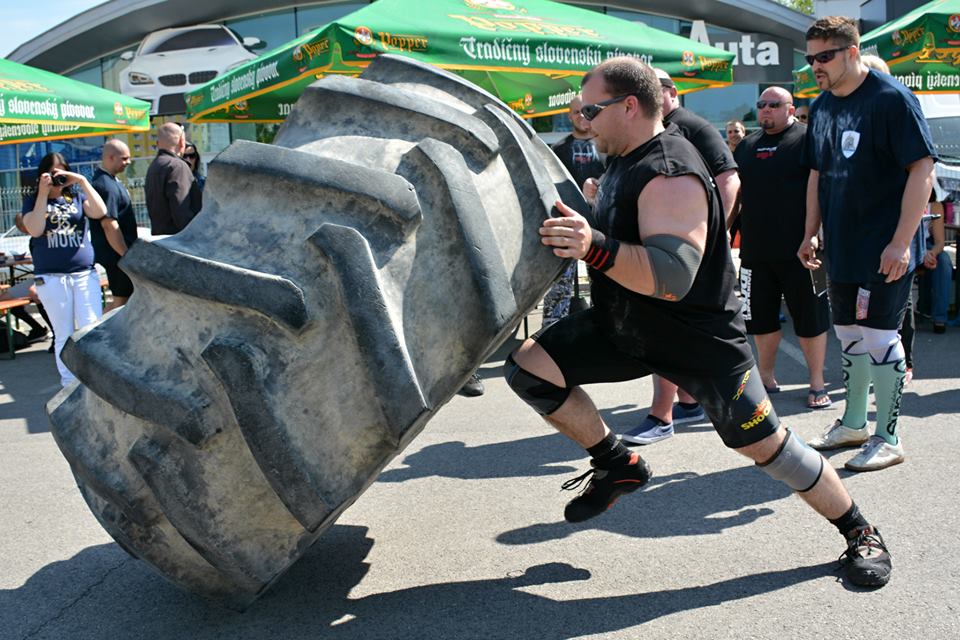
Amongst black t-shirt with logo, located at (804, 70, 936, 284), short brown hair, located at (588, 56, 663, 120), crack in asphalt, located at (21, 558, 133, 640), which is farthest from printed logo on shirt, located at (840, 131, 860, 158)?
crack in asphalt, located at (21, 558, 133, 640)

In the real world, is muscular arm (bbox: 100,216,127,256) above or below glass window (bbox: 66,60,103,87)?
below

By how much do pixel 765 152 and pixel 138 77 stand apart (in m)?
21.8

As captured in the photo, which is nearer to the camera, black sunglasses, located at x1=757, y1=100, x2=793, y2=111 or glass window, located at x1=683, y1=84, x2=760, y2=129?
black sunglasses, located at x1=757, y1=100, x2=793, y2=111

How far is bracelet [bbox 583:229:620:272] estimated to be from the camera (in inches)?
111

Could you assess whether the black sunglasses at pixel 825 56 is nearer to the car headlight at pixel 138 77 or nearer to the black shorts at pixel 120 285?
the black shorts at pixel 120 285

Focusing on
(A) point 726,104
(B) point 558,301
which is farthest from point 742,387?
(A) point 726,104

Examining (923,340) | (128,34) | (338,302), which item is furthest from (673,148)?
(128,34)

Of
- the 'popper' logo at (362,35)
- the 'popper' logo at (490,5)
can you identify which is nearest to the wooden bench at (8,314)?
the 'popper' logo at (362,35)

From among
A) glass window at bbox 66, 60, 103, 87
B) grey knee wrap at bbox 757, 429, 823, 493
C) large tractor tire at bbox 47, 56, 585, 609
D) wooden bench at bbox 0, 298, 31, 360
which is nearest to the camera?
large tractor tire at bbox 47, 56, 585, 609

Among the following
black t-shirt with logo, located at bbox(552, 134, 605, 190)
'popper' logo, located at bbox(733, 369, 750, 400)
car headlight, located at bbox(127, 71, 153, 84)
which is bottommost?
'popper' logo, located at bbox(733, 369, 750, 400)

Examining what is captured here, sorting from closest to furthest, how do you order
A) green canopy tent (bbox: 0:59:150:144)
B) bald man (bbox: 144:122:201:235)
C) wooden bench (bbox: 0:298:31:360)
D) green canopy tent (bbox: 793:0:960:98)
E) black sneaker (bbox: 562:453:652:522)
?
black sneaker (bbox: 562:453:652:522) < bald man (bbox: 144:122:201:235) < green canopy tent (bbox: 793:0:960:98) < wooden bench (bbox: 0:298:31:360) < green canopy tent (bbox: 0:59:150:144)

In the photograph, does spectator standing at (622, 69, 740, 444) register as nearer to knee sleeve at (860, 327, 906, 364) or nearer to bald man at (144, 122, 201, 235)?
knee sleeve at (860, 327, 906, 364)

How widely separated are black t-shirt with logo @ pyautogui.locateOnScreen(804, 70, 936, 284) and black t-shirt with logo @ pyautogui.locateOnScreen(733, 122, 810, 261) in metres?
1.24

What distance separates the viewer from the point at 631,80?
3.05m
